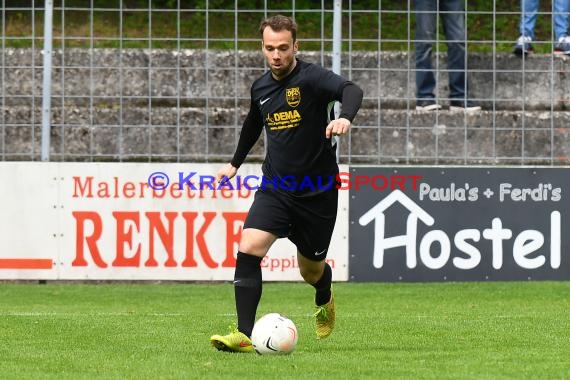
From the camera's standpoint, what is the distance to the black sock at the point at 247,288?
8023 mm

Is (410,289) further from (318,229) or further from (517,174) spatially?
(318,229)

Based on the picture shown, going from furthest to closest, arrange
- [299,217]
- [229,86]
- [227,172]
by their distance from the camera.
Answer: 1. [229,86]
2. [227,172]
3. [299,217]

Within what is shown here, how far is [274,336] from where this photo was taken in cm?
761

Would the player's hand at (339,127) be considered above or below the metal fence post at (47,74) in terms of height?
below

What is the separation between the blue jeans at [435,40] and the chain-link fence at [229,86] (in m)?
0.12

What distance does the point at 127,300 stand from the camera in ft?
40.9

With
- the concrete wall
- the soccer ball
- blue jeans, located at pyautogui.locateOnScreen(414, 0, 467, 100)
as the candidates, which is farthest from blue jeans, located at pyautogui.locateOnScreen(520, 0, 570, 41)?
the soccer ball

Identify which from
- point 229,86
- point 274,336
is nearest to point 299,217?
point 274,336

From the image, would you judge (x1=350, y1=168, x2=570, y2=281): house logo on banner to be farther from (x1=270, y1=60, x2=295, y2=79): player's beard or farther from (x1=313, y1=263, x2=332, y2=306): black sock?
(x1=270, y1=60, x2=295, y2=79): player's beard

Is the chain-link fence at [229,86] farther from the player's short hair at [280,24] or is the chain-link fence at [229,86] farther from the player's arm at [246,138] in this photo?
the player's short hair at [280,24]

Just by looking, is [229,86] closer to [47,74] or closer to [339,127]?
[47,74]

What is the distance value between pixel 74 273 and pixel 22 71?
94.8 inches

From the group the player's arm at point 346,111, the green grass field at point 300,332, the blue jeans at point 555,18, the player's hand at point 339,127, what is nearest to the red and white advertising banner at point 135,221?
the green grass field at point 300,332

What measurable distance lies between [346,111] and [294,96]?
49 centimetres
